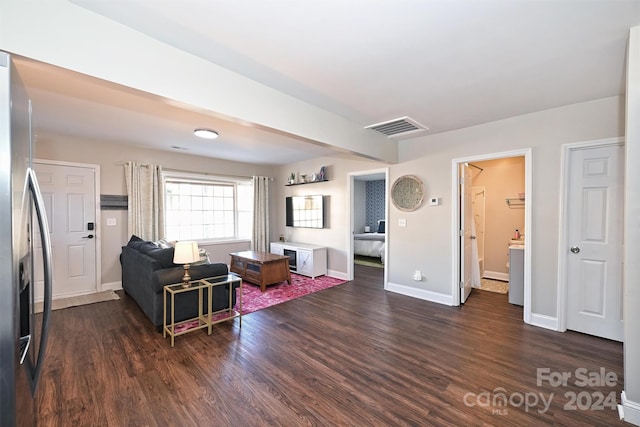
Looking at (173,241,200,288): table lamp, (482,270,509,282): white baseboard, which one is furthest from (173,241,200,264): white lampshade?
(482,270,509,282): white baseboard

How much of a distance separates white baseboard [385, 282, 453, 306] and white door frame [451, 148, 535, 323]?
108mm

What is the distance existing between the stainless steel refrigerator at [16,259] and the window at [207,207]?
14.7 ft

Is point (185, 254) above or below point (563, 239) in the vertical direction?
below

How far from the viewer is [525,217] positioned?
3.28 meters

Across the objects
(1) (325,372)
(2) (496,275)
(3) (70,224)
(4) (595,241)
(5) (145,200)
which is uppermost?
(5) (145,200)

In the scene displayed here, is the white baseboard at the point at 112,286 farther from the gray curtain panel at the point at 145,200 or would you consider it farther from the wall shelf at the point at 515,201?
the wall shelf at the point at 515,201

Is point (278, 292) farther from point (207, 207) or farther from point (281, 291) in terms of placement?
point (207, 207)

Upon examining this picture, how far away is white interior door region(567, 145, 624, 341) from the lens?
9.05 ft

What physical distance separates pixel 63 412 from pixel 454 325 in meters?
3.53

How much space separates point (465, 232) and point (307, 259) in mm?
2786

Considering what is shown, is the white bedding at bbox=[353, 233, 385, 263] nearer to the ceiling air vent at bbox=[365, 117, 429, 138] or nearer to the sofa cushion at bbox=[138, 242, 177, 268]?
the ceiling air vent at bbox=[365, 117, 429, 138]

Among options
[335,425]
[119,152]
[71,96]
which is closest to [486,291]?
[335,425]

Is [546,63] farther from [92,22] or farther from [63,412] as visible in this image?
[63,412]

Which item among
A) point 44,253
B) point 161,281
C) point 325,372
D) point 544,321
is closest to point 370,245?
point 544,321
